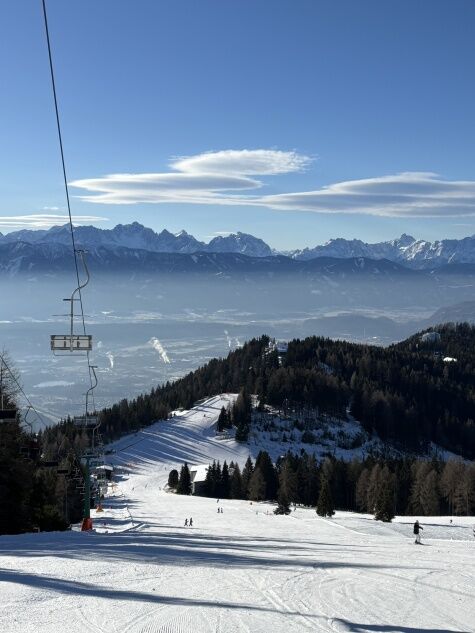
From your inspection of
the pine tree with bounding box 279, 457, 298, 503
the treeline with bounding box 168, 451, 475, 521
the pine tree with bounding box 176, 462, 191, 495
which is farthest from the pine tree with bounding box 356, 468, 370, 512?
the pine tree with bounding box 176, 462, 191, 495

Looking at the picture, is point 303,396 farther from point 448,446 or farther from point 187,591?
point 187,591

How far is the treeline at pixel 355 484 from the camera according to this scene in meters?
90.9

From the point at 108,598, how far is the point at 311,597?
379cm

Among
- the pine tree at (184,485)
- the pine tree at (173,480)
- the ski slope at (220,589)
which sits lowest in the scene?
the pine tree at (173,480)

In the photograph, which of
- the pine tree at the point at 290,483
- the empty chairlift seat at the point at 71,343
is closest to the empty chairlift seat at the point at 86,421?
the empty chairlift seat at the point at 71,343

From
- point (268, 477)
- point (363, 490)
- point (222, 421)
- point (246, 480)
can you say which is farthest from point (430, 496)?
point (222, 421)

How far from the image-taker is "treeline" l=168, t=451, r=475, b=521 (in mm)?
90938

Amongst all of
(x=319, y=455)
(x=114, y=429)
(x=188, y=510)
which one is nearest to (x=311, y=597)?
(x=188, y=510)

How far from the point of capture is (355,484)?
102688mm

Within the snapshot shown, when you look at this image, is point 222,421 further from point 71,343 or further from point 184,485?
point 71,343

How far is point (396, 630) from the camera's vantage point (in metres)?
10.2

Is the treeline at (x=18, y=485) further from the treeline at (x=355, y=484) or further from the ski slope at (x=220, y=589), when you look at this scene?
the treeline at (x=355, y=484)

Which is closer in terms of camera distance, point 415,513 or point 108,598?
point 108,598

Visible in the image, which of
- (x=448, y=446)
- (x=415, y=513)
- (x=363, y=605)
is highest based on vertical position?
(x=363, y=605)
